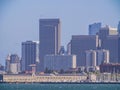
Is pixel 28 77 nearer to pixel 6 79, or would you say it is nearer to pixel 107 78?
pixel 6 79

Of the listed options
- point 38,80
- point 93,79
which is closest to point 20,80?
point 38,80

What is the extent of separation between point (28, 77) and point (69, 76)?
10324 millimetres

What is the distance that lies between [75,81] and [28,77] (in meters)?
13.5

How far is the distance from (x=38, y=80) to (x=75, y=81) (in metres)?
9.64

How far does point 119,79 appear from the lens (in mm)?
196625

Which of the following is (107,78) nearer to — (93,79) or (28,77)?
(93,79)

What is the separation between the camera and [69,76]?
19912cm

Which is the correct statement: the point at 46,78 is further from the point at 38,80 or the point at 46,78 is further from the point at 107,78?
the point at 107,78

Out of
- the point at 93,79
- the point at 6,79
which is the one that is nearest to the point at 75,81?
the point at 93,79

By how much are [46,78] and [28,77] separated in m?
4.93

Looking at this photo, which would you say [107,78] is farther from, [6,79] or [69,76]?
[6,79]

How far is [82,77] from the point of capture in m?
200

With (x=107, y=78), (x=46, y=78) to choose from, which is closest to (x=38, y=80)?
(x=46, y=78)

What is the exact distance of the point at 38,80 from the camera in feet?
640
